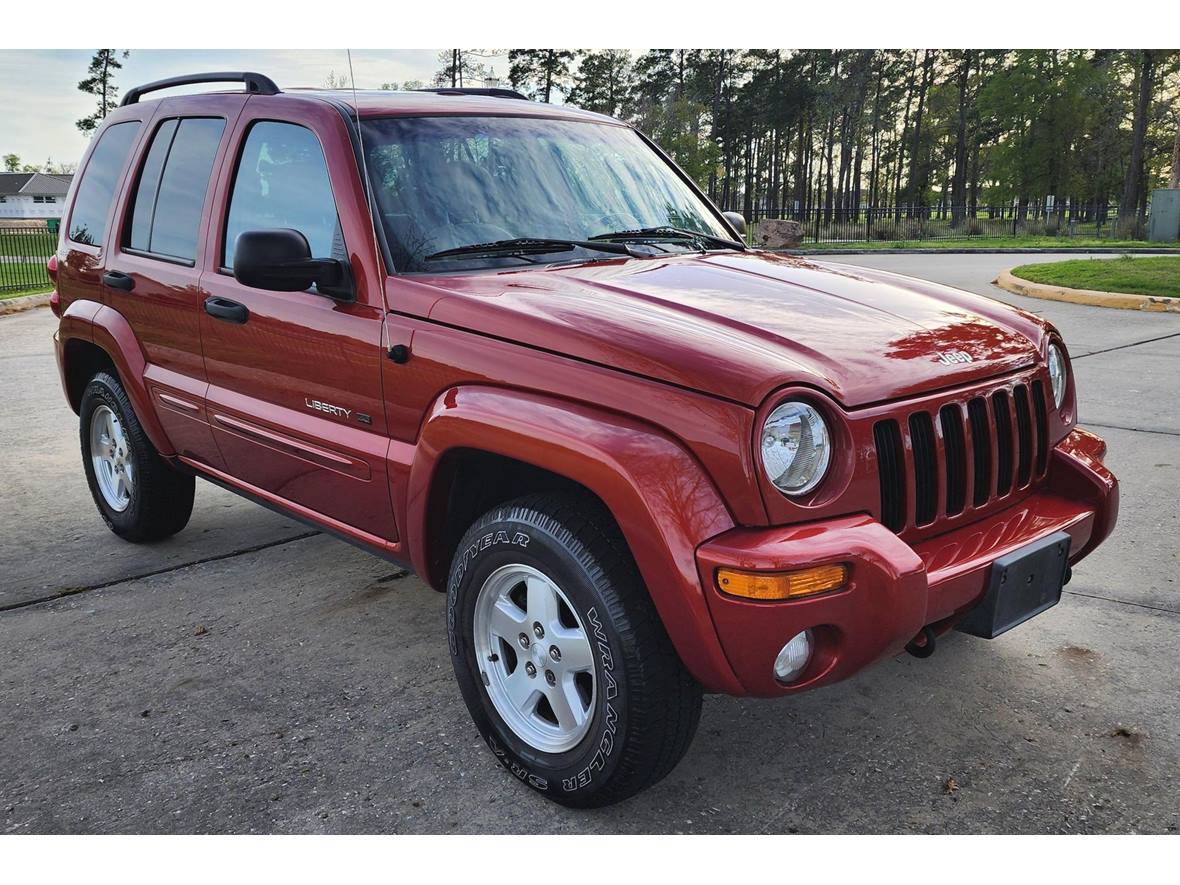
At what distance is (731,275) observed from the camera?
3367 mm

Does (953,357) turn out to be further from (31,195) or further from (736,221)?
(31,195)

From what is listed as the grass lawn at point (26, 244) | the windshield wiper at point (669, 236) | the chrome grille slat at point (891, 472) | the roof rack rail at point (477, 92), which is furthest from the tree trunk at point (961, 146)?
the chrome grille slat at point (891, 472)

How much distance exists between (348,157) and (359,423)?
0.86m

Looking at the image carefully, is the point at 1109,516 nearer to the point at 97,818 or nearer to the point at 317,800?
the point at 317,800

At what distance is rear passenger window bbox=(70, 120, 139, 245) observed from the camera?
4648 mm

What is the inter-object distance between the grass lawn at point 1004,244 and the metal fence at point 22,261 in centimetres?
1989

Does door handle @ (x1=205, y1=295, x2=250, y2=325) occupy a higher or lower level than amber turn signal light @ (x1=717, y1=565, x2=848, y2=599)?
higher

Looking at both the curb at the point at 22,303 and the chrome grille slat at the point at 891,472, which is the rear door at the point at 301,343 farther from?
the curb at the point at 22,303

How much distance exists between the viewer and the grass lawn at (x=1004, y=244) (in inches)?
1073

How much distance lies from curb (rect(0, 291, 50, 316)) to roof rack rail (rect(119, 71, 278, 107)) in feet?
43.1

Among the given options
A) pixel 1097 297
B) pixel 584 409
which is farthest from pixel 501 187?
pixel 1097 297

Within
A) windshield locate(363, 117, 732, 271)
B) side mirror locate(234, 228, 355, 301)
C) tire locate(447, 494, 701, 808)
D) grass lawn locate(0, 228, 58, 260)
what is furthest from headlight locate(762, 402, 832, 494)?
grass lawn locate(0, 228, 58, 260)

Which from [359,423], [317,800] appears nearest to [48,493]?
[359,423]

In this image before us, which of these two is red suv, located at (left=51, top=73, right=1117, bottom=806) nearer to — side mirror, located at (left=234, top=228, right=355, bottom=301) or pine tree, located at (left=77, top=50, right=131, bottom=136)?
side mirror, located at (left=234, top=228, right=355, bottom=301)
